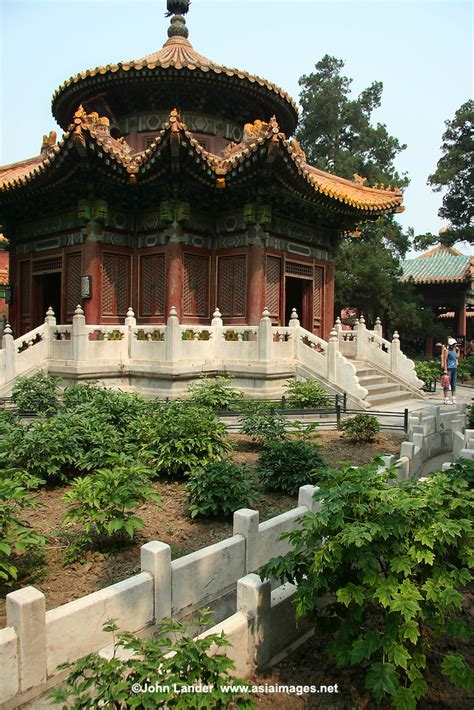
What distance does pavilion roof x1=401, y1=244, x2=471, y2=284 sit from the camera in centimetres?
2880

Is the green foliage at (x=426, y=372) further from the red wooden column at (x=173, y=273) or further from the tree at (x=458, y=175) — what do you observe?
the tree at (x=458, y=175)

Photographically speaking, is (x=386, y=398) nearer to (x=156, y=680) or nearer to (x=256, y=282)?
(x=256, y=282)

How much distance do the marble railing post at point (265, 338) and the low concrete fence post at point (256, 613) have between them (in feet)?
28.1

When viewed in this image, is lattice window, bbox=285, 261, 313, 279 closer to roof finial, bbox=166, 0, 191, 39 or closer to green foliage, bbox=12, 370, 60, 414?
green foliage, bbox=12, 370, 60, 414

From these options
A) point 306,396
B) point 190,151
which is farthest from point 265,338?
point 190,151

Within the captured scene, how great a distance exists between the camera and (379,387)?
13.3m

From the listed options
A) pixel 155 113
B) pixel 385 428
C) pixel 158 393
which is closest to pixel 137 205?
pixel 155 113

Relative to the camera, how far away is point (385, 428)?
32.4 feet

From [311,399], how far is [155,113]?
9202mm

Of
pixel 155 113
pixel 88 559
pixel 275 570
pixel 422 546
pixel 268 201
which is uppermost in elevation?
pixel 155 113

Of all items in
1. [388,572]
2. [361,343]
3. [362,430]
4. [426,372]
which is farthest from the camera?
[426,372]

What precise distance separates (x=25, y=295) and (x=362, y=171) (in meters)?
21.3

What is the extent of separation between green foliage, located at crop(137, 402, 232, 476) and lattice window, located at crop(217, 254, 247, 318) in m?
6.99

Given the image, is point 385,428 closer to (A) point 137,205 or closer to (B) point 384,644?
(B) point 384,644
